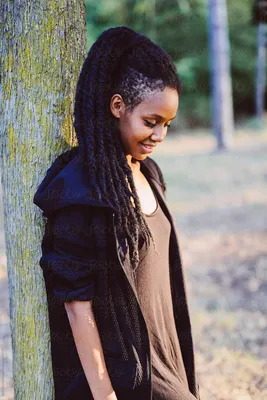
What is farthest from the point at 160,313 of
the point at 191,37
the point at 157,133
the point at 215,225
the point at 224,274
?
the point at 191,37


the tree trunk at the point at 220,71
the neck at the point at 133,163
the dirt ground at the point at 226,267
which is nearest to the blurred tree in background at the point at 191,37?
the tree trunk at the point at 220,71

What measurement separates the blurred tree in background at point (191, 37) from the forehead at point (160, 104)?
1834cm

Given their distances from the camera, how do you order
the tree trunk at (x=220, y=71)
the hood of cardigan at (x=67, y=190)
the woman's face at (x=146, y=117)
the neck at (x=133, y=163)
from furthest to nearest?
the tree trunk at (x=220, y=71)
the neck at (x=133, y=163)
the woman's face at (x=146, y=117)
the hood of cardigan at (x=67, y=190)

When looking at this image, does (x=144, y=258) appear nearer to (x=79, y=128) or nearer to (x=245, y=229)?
(x=79, y=128)

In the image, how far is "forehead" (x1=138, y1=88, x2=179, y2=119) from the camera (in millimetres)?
1784

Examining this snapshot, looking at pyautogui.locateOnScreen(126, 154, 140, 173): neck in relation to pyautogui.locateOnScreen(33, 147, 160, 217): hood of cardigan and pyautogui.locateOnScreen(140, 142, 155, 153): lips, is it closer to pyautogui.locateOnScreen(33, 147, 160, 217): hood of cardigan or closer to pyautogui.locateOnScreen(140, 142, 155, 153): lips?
pyautogui.locateOnScreen(140, 142, 155, 153): lips

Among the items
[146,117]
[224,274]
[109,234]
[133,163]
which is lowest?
[224,274]

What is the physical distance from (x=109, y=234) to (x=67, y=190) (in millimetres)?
218

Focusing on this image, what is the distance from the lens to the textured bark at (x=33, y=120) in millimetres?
2094

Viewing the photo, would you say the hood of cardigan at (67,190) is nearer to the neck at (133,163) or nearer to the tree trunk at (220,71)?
the neck at (133,163)

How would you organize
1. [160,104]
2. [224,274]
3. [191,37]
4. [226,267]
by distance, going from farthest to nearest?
1. [191,37]
2. [226,267]
3. [224,274]
4. [160,104]

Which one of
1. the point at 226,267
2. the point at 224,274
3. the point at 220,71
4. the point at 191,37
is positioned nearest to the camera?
the point at 224,274

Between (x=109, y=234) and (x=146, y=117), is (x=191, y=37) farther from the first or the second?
(x=109, y=234)

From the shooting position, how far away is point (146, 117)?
1.80 metres
